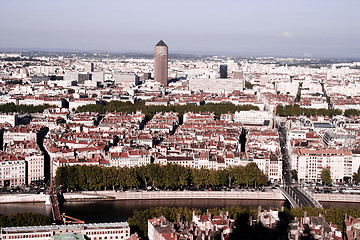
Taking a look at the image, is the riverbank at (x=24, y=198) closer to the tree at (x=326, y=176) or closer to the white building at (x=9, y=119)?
the tree at (x=326, y=176)

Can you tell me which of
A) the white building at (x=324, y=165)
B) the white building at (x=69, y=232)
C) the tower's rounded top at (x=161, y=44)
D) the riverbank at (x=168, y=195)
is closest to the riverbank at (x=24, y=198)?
the riverbank at (x=168, y=195)

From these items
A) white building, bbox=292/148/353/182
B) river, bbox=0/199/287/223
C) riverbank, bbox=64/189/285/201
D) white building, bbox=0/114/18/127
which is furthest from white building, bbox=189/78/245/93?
river, bbox=0/199/287/223

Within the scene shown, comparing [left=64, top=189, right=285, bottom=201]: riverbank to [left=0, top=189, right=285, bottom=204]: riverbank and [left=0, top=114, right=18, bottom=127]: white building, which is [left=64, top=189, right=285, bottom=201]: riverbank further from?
[left=0, top=114, right=18, bottom=127]: white building

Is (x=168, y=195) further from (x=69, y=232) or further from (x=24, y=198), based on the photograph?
(x=69, y=232)

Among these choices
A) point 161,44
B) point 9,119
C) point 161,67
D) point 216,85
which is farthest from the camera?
point 161,67

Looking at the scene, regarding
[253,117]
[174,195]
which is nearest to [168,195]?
[174,195]

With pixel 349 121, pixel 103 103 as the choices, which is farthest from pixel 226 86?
pixel 349 121
